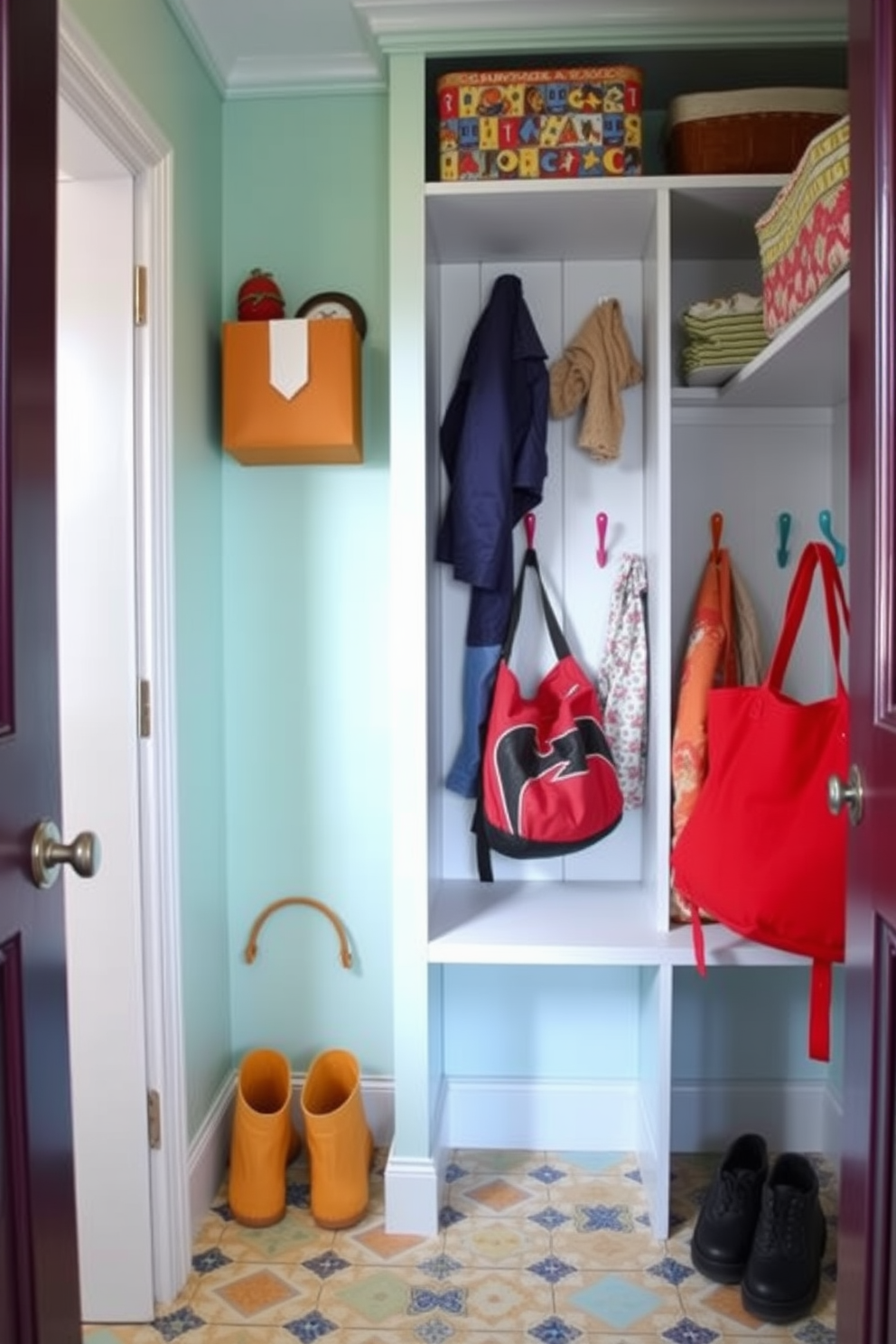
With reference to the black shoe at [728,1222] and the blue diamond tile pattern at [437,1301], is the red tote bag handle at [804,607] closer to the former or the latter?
the black shoe at [728,1222]

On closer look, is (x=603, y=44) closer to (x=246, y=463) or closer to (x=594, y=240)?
(x=594, y=240)

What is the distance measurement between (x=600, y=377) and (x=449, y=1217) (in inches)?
69.1

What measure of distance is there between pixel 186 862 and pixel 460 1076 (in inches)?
34.3

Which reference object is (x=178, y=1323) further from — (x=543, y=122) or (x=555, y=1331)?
(x=543, y=122)

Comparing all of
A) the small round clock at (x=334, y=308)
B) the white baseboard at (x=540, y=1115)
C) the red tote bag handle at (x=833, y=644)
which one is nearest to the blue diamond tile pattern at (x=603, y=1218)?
the white baseboard at (x=540, y=1115)

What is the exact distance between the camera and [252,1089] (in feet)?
7.66

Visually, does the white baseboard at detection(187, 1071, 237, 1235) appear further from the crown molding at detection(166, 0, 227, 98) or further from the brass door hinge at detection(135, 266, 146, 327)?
the crown molding at detection(166, 0, 227, 98)

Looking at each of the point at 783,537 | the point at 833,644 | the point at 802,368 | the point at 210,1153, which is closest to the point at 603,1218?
the point at 210,1153

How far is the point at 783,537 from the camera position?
2330 millimetres

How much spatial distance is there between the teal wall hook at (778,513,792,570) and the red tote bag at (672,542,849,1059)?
20.2 inches

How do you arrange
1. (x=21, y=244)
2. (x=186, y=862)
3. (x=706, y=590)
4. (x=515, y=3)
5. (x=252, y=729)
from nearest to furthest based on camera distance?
1. (x=21, y=244)
2. (x=515, y=3)
3. (x=186, y=862)
4. (x=706, y=590)
5. (x=252, y=729)

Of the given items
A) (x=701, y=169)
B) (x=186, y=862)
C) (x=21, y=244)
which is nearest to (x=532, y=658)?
(x=186, y=862)

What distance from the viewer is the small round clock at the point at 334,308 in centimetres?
225

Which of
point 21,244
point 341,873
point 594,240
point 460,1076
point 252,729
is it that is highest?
point 594,240
